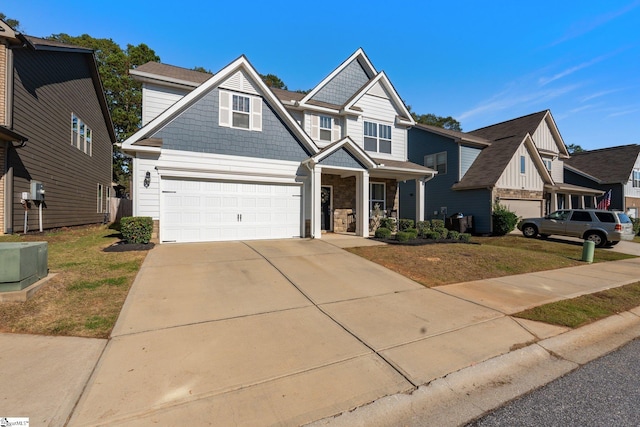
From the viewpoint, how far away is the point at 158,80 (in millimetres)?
11891

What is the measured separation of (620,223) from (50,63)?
26.8 meters

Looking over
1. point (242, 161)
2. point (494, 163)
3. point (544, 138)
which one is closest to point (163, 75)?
point (242, 161)

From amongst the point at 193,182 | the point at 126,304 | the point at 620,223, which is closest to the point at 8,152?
the point at 193,182

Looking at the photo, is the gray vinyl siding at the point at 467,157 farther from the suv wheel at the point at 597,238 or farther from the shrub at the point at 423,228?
the shrub at the point at 423,228

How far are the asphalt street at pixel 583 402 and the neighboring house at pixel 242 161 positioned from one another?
9.08 meters

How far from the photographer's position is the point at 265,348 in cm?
355

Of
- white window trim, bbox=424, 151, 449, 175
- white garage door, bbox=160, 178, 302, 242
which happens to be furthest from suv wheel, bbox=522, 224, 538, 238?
white garage door, bbox=160, 178, 302, 242

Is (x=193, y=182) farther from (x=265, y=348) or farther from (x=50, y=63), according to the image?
(x=50, y=63)

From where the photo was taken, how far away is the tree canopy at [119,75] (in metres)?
28.7

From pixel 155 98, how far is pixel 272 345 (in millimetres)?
12378

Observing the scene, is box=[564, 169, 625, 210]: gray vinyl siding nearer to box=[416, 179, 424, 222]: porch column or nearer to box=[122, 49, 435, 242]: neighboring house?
box=[416, 179, 424, 222]: porch column

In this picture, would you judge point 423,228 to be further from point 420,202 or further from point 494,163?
point 494,163

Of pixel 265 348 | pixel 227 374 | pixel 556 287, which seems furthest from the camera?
pixel 556 287

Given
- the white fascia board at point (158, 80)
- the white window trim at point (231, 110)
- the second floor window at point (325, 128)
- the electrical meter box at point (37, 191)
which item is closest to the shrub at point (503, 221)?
the second floor window at point (325, 128)
